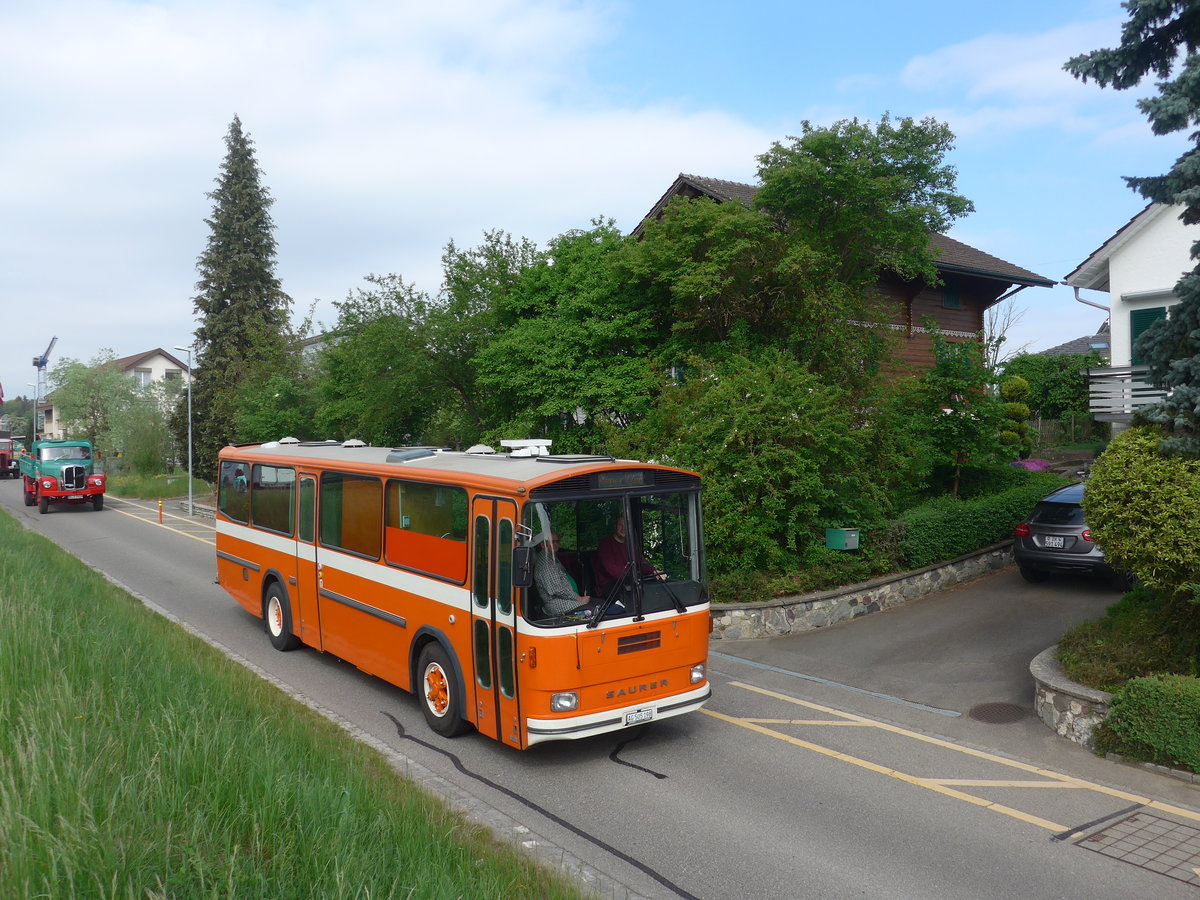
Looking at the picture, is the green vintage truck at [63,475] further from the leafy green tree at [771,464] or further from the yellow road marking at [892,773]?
the yellow road marking at [892,773]

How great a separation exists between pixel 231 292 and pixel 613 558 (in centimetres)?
4671

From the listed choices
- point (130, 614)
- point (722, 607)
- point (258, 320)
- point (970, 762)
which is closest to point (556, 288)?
point (722, 607)

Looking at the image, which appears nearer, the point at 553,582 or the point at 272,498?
the point at 553,582

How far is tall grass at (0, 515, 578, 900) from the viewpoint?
3.96m

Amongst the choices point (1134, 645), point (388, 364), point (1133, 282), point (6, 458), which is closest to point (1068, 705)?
point (1134, 645)

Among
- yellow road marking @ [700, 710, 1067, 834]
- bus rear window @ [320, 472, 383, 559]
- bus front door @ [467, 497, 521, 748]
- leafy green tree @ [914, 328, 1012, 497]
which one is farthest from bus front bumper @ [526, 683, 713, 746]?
leafy green tree @ [914, 328, 1012, 497]

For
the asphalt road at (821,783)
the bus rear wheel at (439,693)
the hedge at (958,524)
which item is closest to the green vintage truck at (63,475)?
the asphalt road at (821,783)

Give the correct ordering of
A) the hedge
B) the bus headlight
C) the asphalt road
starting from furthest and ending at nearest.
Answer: the hedge
the bus headlight
the asphalt road

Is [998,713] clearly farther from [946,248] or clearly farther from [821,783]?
[946,248]

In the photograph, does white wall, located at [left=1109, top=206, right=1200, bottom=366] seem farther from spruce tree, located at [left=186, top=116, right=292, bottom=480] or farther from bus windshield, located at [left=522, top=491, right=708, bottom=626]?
spruce tree, located at [left=186, top=116, right=292, bottom=480]

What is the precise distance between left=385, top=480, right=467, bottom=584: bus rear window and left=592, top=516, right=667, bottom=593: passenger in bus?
50.8 inches

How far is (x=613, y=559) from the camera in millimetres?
8203

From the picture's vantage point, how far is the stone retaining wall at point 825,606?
13.1m

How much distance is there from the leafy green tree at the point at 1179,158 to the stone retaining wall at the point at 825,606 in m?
5.84
